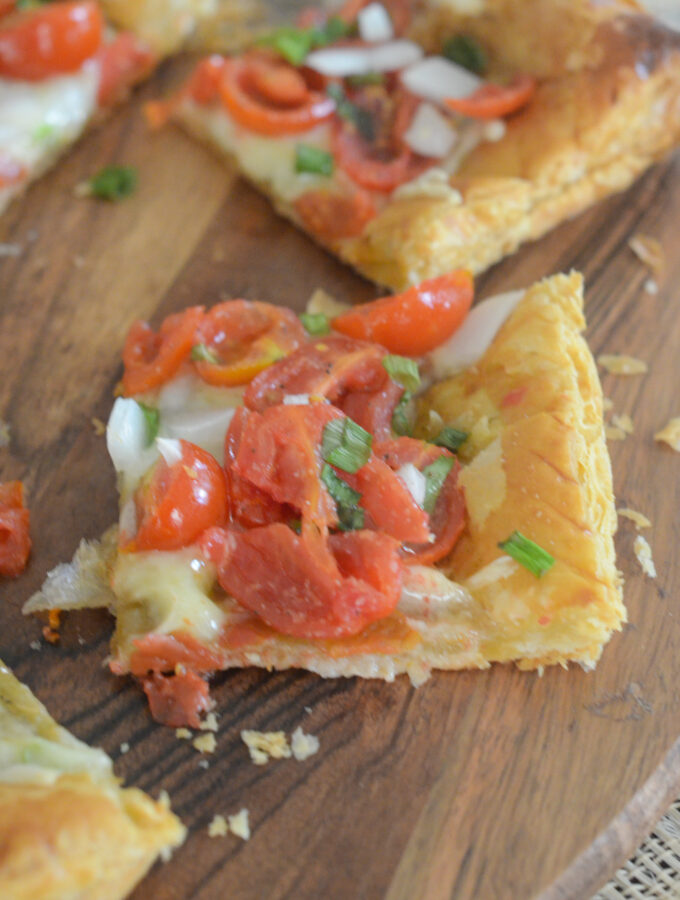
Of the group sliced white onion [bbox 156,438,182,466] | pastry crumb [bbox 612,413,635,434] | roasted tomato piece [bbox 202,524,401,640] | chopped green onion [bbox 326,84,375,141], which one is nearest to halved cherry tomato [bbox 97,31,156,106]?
chopped green onion [bbox 326,84,375,141]

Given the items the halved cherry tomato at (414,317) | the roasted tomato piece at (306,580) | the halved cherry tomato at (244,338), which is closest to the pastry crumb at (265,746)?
the roasted tomato piece at (306,580)

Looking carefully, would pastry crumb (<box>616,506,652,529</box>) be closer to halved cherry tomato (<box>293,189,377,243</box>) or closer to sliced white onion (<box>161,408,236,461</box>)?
sliced white onion (<box>161,408,236,461</box>)

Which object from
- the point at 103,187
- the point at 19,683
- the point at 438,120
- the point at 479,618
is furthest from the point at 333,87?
the point at 19,683

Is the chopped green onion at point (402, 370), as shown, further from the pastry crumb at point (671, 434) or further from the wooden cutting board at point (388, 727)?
the pastry crumb at point (671, 434)

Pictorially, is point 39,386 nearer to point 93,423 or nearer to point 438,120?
point 93,423

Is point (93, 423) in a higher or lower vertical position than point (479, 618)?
lower

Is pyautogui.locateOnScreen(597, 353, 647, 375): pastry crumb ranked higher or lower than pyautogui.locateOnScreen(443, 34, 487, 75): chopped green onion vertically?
lower
